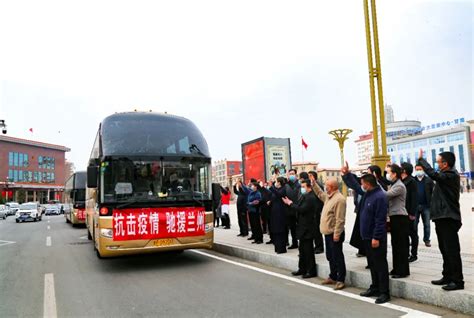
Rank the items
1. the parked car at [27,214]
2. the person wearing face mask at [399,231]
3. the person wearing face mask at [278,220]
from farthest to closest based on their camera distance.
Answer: the parked car at [27,214] → the person wearing face mask at [278,220] → the person wearing face mask at [399,231]

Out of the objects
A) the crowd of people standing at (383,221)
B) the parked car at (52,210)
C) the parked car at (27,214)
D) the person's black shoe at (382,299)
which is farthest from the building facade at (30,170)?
the person's black shoe at (382,299)

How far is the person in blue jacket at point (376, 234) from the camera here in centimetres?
524

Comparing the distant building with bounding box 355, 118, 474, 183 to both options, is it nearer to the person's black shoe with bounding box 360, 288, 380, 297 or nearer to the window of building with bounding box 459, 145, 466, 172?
the window of building with bounding box 459, 145, 466, 172

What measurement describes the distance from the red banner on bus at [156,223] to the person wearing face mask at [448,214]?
4.41 meters

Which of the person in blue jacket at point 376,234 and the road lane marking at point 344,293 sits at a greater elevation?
the person in blue jacket at point 376,234

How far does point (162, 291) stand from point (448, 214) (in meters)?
4.35

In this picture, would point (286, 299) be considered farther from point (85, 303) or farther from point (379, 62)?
point (379, 62)

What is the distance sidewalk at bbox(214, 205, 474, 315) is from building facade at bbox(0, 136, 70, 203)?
87403mm

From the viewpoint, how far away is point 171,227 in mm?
7574

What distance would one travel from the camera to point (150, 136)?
26.5ft

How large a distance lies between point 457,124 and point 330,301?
331 feet

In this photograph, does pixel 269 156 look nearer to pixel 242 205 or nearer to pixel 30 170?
pixel 242 205

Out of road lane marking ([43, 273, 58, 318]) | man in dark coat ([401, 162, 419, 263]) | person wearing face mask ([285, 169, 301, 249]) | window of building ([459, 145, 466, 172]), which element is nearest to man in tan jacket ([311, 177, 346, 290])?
man in dark coat ([401, 162, 419, 263])

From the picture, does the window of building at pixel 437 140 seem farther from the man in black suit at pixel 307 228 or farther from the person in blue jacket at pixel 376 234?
the person in blue jacket at pixel 376 234
